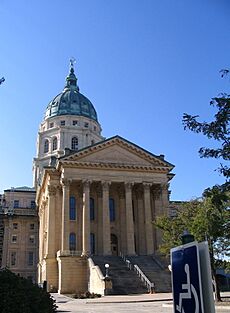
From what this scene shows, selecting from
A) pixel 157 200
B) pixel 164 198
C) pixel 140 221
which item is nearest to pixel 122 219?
pixel 140 221

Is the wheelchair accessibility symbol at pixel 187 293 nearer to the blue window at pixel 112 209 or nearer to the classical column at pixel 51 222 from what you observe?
the classical column at pixel 51 222

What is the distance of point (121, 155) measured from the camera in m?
57.1

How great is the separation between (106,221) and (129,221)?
326 centimetres

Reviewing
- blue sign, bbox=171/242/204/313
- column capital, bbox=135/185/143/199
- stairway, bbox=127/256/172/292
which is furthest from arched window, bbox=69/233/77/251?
blue sign, bbox=171/242/204/313

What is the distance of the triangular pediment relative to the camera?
182 ft

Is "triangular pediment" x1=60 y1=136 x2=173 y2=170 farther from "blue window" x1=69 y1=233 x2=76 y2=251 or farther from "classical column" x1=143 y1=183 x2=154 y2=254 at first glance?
"blue window" x1=69 y1=233 x2=76 y2=251

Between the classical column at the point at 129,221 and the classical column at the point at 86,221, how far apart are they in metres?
5.51

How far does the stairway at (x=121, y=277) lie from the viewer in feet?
137

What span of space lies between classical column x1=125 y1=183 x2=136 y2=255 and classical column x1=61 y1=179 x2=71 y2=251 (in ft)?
27.2

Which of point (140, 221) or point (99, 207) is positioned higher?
point (99, 207)

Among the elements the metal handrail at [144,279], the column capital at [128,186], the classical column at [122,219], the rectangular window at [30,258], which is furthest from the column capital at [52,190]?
the rectangular window at [30,258]

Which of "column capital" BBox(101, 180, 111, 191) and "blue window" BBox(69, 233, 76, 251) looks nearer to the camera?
"blue window" BBox(69, 233, 76, 251)

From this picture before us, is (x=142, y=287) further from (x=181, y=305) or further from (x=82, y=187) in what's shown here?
(x=181, y=305)

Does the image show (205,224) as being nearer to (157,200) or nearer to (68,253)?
(68,253)
